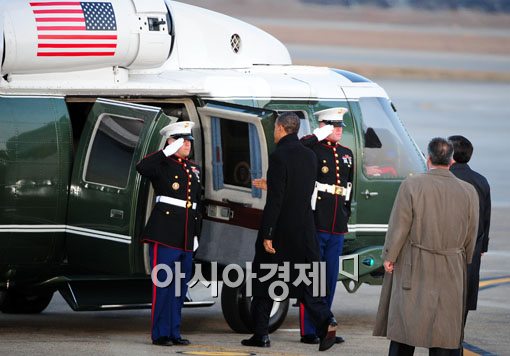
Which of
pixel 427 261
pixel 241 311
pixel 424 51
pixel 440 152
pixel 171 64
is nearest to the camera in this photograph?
pixel 427 261

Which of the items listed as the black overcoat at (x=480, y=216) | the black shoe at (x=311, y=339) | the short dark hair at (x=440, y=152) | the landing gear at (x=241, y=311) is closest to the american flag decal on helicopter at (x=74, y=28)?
the landing gear at (x=241, y=311)

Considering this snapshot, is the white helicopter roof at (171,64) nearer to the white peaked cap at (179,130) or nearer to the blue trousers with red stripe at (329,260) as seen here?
the white peaked cap at (179,130)

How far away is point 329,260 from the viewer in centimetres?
1129

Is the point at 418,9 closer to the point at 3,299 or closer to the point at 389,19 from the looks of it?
the point at 389,19

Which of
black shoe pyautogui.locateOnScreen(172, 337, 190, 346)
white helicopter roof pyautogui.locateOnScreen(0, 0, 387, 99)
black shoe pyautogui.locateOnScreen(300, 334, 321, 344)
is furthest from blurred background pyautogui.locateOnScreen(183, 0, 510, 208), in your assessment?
black shoe pyautogui.locateOnScreen(172, 337, 190, 346)

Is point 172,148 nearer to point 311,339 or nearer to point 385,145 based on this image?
point 311,339

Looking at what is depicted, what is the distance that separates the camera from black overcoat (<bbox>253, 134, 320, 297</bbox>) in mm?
10523

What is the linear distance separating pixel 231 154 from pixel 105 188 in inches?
49.3

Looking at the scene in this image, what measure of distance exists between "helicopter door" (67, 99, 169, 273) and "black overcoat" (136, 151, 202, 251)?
34 cm

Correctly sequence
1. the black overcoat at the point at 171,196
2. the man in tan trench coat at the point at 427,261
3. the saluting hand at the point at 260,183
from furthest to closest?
the saluting hand at the point at 260,183, the black overcoat at the point at 171,196, the man in tan trench coat at the point at 427,261

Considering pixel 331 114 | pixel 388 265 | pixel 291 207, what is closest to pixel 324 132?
pixel 331 114

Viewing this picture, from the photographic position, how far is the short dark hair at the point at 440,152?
9.16 metres

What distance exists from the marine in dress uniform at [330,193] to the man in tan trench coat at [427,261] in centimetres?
207

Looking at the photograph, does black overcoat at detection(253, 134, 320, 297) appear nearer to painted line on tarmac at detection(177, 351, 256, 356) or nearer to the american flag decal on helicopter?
painted line on tarmac at detection(177, 351, 256, 356)
